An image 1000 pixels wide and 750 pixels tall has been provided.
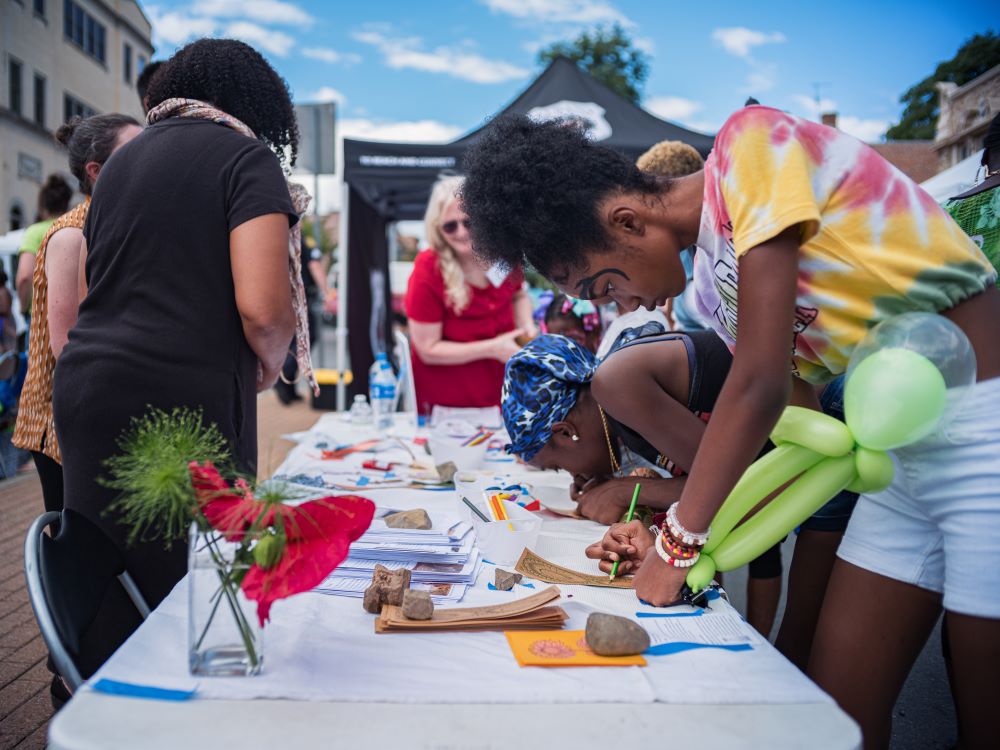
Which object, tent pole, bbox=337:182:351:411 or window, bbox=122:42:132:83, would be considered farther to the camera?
window, bbox=122:42:132:83

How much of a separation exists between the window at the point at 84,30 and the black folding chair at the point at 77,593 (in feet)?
79.4

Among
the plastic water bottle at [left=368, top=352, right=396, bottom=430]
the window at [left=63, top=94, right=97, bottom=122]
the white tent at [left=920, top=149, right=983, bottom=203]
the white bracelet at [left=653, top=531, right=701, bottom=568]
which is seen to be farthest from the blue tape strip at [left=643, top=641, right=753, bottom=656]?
the window at [left=63, top=94, right=97, bottom=122]

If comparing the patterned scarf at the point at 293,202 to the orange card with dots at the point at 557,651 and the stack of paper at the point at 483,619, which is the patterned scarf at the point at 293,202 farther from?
the orange card with dots at the point at 557,651

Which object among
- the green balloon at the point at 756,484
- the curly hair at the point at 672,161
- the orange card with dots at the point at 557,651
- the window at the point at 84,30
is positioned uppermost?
the window at the point at 84,30

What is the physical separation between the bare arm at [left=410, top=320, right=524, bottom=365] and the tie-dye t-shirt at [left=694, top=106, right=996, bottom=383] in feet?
7.10

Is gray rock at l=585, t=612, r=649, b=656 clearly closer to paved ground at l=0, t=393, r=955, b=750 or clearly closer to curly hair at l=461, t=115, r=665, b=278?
curly hair at l=461, t=115, r=665, b=278

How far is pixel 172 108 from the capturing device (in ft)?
5.41

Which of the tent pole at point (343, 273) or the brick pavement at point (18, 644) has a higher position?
the tent pole at point (343, 273)

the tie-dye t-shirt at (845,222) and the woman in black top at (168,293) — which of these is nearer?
the tie-dye t-shirt at (845,222)

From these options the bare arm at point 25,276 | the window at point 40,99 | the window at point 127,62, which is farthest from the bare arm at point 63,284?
the window at point 127,62

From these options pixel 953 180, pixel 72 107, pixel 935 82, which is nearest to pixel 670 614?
pixel 953 180

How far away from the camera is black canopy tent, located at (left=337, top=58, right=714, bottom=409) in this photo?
559 centimetres

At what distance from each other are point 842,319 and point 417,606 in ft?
2.60

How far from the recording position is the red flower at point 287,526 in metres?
0.94
